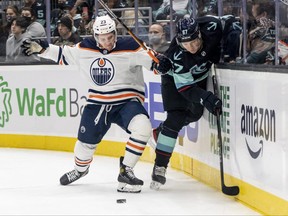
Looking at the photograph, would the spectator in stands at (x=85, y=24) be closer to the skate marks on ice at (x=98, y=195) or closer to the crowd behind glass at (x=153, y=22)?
the crowd behind glass at (x=153, y=22)

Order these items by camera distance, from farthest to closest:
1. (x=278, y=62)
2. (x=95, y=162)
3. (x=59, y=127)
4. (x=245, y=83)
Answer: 1. (x=59, y=127)
2. (x=95, y=162)
3. (x=245, y=83)
4. (x=278, y=62)

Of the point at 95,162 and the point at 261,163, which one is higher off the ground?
the point at 261,163

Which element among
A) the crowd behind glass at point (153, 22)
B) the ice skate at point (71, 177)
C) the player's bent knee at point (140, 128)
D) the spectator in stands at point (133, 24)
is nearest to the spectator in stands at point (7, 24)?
the crowd behind glass at point (153, 22)

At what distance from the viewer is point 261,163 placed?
187 inches

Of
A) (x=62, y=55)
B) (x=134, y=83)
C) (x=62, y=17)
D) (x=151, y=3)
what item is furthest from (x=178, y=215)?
(x=62, y=17)

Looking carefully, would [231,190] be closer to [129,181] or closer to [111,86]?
[129,181]

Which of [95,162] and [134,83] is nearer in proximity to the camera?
[134,83]

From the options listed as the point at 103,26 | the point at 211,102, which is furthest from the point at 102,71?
the point at 211,102

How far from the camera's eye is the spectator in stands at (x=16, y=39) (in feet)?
27.7

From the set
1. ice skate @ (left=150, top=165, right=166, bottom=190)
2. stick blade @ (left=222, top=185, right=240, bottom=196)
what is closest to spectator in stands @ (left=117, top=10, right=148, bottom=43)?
ice skate @ (left=150, top=165, right=166, bottom=190)

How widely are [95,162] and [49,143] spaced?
1002mm

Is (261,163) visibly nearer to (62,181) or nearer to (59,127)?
(62,181)

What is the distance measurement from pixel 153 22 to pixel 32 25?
5.47ft

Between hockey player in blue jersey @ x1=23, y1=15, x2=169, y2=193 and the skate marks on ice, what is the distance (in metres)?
0.26
